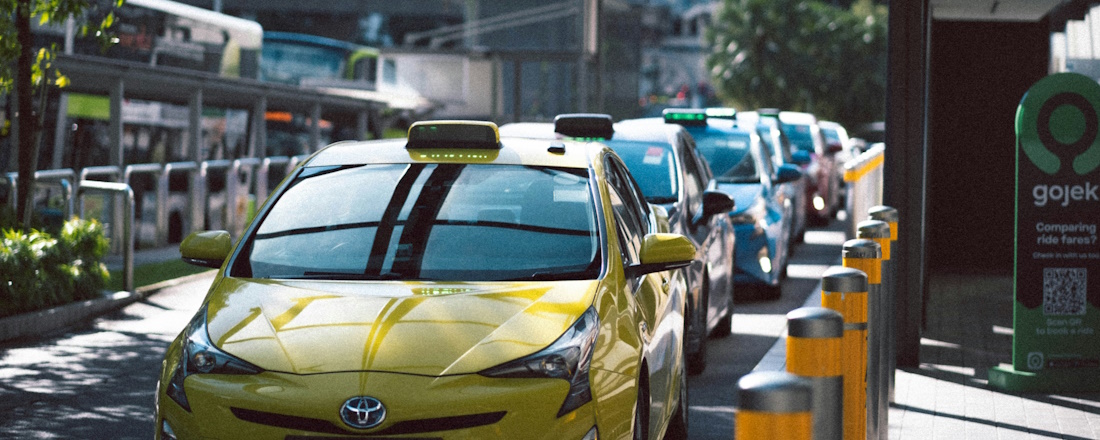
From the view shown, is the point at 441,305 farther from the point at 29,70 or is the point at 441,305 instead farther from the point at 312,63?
the point at 312,63

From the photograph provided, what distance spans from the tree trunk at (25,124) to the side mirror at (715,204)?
5910 millimetres

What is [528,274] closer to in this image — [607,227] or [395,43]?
[607,227]

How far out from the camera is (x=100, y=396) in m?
8.99

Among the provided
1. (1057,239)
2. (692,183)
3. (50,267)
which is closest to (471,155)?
(1057,239)

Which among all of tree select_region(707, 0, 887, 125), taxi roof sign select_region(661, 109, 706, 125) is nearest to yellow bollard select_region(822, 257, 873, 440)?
taxi roof sign select_region(661, 109, 706, 125)

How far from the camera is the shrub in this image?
38.7ft

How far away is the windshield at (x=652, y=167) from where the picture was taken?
10758 millimetres

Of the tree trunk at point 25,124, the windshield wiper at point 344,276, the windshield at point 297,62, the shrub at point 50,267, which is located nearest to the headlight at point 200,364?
the windshield wiper at point 344,276

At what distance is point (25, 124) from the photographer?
13.3 m

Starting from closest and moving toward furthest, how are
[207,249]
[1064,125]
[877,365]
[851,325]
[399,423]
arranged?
1. [399,423]
2. [851,325]
3. [207,249]
4. [877,365]
5. [1064,125]

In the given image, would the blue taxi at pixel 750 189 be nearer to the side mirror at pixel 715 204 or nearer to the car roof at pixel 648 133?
the car roof at pixel 648 133

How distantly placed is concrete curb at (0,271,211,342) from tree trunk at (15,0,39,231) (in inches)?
35.9

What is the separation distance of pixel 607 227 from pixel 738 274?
7960 millimetres

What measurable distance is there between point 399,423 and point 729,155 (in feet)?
33.4
